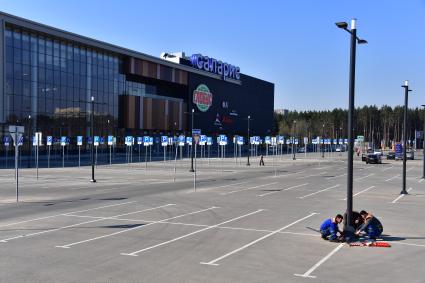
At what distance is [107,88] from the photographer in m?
91.0

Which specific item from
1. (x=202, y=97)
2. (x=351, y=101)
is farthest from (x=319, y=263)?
(x=202, y=97)

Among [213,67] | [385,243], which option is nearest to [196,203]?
[385,243]

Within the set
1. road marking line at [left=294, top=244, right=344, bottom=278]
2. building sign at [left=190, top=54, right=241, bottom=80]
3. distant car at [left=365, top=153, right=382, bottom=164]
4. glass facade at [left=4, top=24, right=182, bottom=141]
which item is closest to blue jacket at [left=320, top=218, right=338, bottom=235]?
road marking line at [left=294, top=244, right=344, bottom=278]

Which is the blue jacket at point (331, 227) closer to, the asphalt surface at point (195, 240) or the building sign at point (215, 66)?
the asphalt surface at point (195, 240)

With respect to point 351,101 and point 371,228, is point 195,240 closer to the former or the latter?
point 371,228

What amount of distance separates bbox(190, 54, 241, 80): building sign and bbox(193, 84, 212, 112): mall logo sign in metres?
4.56

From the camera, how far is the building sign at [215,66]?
11400 centimetres

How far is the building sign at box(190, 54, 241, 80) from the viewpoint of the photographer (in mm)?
114000

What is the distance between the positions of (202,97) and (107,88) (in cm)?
2875

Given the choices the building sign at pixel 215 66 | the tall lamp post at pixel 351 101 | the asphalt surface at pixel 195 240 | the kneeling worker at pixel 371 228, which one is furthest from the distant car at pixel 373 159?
the kneeling worker at pixel 371 228

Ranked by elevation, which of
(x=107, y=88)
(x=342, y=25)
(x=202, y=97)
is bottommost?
(x=342, y=25)

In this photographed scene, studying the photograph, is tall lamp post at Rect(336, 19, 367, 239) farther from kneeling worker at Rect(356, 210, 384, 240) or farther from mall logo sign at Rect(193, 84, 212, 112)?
mall logo sign at Rect(193, 84, 212, 112)

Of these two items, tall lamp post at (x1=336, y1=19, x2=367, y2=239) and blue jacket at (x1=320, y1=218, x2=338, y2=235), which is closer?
blue jacket at (x1=320, y1=218, x2=338, y2=235)

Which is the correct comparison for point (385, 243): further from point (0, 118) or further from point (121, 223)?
point (0, 118)
